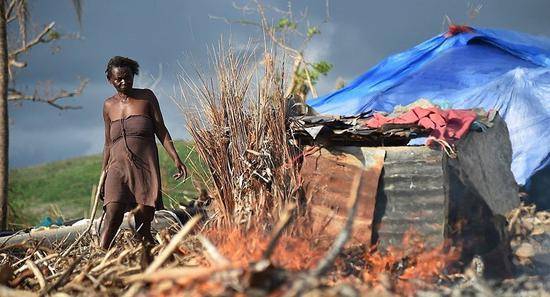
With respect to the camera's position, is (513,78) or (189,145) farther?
(513,78)

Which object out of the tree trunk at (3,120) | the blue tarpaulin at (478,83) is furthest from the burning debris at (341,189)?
the tree trunk at (3,120)

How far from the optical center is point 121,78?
5.45 meters

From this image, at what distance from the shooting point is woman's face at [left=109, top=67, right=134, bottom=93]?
5.44 meters

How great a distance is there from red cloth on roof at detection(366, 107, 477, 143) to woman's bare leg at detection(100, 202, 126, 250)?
1971 mm

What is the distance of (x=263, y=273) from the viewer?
214 centimetres

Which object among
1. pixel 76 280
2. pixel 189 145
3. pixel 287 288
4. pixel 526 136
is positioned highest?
pixel 526 136

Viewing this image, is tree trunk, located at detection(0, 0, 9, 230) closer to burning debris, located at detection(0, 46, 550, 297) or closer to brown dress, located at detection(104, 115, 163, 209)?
burning debris, located at detection(0, 46, 550, 297)

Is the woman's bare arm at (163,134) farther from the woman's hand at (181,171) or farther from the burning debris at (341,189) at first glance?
the burning debris at (341,189)

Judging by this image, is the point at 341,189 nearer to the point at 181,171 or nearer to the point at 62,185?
the point at 181,171

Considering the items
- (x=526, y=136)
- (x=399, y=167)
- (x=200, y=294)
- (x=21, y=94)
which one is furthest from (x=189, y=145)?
(x=21, y=94)

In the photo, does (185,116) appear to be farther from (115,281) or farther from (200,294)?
(200,294)

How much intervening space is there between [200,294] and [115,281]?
1030 mm

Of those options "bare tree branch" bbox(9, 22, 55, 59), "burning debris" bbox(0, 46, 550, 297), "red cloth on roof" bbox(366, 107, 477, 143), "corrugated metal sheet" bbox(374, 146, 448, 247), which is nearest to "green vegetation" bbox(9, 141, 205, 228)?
"bare tree branch" bbox(9, 22, 55, 59)

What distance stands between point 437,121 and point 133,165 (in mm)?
2300
